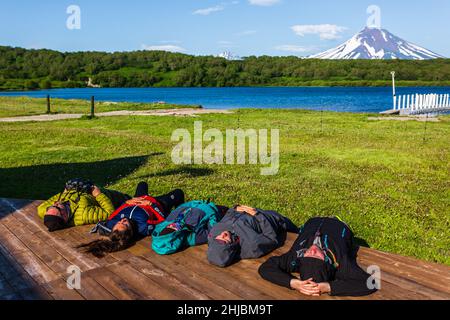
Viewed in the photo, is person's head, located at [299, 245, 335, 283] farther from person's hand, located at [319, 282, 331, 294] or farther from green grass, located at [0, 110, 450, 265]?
green grass, located at [0, 110, 450, 265]

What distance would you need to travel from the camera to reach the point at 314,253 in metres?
5.21

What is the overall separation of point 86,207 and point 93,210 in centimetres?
→ 13

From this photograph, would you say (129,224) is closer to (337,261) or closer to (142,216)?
(142,216)

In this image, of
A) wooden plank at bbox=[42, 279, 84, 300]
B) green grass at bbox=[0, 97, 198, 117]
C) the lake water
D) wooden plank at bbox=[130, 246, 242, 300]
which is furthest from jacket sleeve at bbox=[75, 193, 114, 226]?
the lake water

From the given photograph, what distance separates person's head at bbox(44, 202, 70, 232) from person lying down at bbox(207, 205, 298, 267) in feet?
8.90

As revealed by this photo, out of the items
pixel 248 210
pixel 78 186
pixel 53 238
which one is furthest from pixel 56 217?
pixel 248 210

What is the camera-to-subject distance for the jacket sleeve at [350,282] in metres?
4.76

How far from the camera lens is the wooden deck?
4.81 m

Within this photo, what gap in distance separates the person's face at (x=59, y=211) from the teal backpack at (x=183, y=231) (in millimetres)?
1774

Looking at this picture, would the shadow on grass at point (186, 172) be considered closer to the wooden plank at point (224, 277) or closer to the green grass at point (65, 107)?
the wooden plank at point (224, 277)

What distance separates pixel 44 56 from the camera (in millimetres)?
189750

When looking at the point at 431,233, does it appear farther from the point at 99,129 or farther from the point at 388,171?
the point at 99,129

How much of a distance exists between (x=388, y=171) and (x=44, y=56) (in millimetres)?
201847
